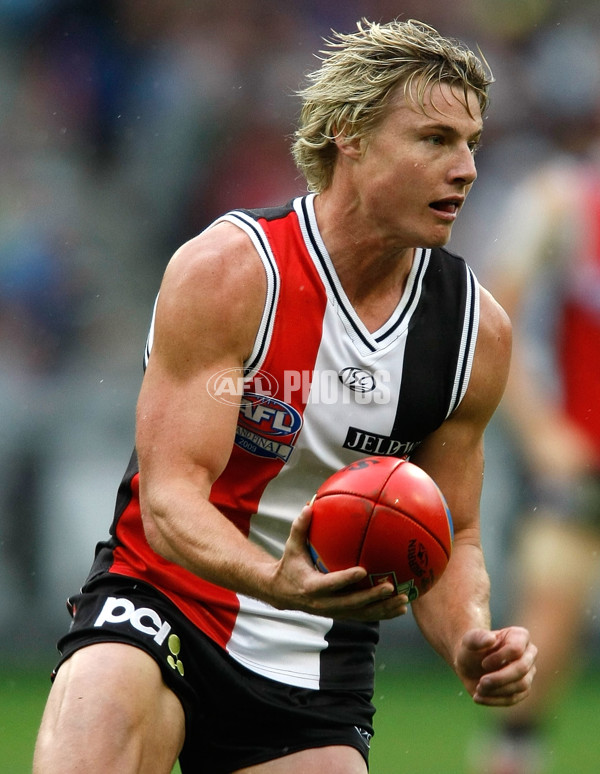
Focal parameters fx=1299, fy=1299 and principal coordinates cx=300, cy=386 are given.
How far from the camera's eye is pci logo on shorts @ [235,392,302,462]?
12.2ft

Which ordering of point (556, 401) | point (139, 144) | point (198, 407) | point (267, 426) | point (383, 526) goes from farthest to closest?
point (139, 144), point (556, 401), point (267, 426), point (198, 407), point (383, 526)

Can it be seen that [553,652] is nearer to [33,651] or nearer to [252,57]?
[33,651]

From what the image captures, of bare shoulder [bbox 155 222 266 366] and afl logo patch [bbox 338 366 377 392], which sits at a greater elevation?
bare shoulder [bbox 155 222 266 366]

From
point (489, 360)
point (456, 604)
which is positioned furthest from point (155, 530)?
point (489, 360)

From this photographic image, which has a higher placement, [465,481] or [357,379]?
[357,379]

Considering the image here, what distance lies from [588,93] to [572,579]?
332cm

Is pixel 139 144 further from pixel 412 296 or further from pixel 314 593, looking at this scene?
pixel 314 593

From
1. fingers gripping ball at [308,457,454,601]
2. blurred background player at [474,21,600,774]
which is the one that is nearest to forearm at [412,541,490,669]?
fingers gripping ball at [308,457,454,601]

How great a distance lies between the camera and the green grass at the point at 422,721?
252 inches

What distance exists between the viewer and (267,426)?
3754 mm

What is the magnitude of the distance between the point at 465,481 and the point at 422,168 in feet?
3.21

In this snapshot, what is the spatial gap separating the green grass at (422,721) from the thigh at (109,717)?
291cm

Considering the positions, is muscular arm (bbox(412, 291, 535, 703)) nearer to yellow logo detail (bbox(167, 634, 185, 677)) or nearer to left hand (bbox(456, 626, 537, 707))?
left hand (bbox(456, 626, 537, 707))

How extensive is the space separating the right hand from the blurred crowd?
5.17 m
